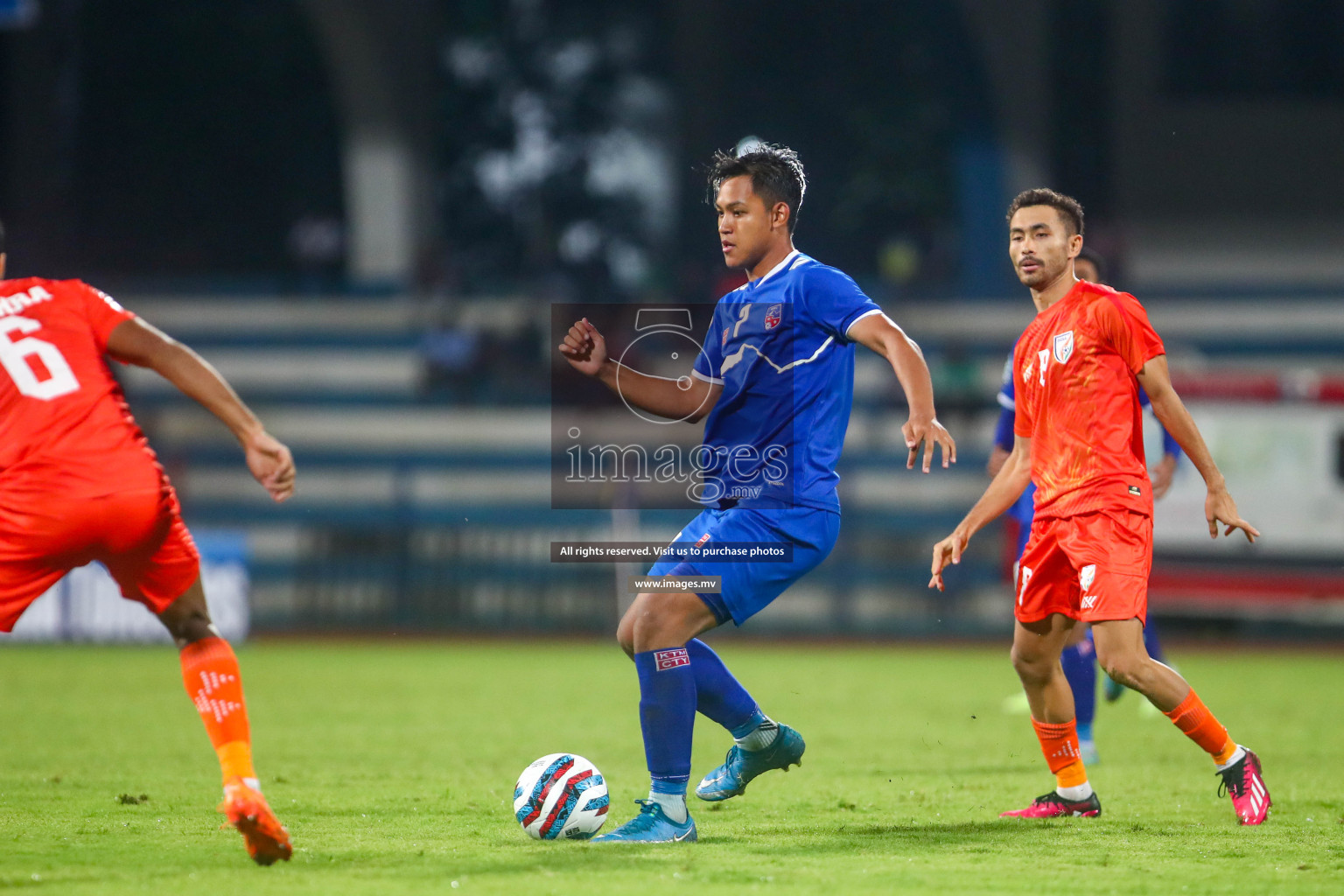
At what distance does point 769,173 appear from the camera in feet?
18.3

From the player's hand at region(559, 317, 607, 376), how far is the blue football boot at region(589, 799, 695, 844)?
1.55m

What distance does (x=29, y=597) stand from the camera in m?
4.78

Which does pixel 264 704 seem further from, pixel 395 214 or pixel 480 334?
pixel 395 214

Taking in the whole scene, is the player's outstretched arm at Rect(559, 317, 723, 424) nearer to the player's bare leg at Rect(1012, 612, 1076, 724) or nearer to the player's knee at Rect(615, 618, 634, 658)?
the player's knee at Rect(615, 618, 634, 658)

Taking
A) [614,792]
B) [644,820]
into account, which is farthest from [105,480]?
[614,792]

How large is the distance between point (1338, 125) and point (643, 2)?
1302 cm

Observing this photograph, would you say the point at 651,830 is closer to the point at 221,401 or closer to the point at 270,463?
the point at 270,463

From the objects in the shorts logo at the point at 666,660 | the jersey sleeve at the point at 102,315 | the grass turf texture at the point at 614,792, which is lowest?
the grass turf texture at the point at 614,792

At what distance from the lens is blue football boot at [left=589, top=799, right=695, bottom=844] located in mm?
5316

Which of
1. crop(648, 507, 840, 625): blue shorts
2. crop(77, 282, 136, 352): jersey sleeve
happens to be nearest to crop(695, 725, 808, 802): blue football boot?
crop(648, 507, 840, 625): blue shorts

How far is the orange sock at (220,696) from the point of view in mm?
4801

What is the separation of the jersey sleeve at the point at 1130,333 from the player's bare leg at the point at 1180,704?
0.99 metres

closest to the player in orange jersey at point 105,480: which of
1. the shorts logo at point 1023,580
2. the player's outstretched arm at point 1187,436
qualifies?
the shorts logo at point 1023,580

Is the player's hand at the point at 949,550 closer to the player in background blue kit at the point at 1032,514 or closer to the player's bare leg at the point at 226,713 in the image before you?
the player in background blue kit at the point at 1032,514
